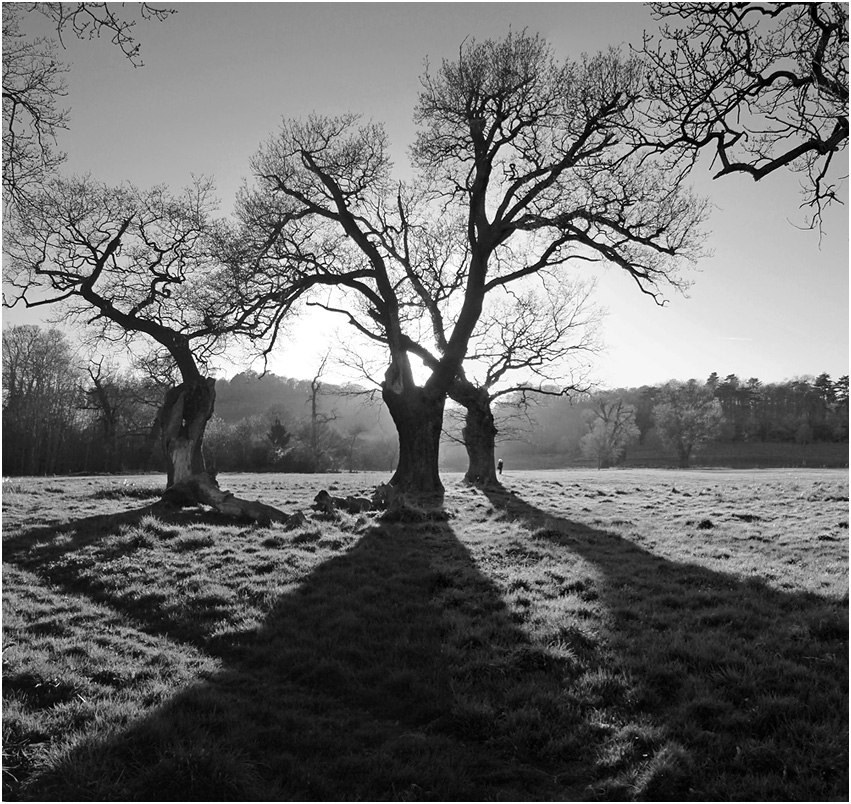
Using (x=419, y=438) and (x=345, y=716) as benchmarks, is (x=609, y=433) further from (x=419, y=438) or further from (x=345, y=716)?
(x=345, y=716)

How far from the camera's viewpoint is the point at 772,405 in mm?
88688

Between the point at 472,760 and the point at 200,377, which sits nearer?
the point at 472,760

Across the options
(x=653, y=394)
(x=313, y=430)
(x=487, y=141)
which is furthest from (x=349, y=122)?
(x=653, y=394)

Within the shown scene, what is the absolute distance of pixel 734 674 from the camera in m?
5.44

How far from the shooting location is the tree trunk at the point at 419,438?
20000 millimetres

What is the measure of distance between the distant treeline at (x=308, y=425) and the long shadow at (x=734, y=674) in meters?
19.4

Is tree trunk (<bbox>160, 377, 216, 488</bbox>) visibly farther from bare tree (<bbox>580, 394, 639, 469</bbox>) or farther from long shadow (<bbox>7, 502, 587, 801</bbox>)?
bare tree (<bbox>580, 394, 639, 469</bbox>)

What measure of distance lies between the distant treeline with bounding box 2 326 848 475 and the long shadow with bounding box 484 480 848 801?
19419 millimetres

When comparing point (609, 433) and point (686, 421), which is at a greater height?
point (686, 421)

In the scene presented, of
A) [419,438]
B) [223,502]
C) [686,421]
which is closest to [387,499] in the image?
[419,438]

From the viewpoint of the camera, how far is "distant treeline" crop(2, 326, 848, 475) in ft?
157

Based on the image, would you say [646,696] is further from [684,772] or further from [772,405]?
[772,405]

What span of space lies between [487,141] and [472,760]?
59.2ft

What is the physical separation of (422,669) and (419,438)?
14.1 m
